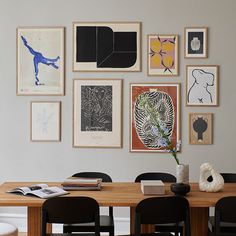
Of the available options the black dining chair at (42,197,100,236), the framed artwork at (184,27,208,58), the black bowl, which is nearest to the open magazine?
the black dining chair at (42,197,100,236)

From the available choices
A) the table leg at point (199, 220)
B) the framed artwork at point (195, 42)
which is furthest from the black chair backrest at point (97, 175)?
the framed artwork at point (195, 42)

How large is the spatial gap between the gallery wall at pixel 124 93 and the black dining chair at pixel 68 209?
6.93 ft

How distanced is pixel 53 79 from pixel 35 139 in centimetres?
72

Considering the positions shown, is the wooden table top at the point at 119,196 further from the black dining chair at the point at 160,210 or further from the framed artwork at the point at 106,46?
the framed artwork at the point at 106,46

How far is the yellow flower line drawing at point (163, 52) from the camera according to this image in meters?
5.28

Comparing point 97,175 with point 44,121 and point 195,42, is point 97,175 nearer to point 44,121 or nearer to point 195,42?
point 44,121

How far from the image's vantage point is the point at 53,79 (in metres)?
5.38

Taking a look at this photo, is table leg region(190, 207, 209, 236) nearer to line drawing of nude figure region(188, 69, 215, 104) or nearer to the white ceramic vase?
the white ceramic vase

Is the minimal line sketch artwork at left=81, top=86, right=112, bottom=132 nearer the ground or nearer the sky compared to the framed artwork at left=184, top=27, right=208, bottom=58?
nearer the ground

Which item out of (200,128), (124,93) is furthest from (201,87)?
(124,93)

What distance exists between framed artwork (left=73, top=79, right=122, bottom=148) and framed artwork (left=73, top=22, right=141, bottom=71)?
0.60ft

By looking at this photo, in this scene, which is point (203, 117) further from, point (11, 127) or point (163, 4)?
point (11, 127)

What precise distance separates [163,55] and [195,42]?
0.39 metres

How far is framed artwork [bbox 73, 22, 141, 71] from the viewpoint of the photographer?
5.30 metres
